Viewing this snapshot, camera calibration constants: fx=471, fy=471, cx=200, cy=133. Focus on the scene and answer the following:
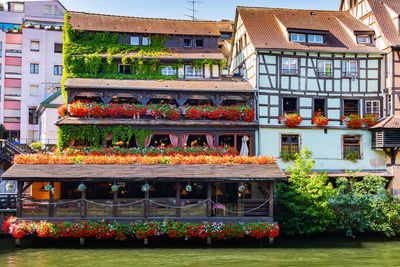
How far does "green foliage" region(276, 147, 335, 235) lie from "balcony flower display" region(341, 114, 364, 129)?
5504 millimetres

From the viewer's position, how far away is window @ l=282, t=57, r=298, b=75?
30.9 metres

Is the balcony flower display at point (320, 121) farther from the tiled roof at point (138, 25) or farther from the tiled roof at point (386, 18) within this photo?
the tiled roof at point (138, 25)

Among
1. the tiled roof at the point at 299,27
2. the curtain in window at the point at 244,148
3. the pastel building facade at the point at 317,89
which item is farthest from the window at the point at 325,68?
the curtain in window at the point at 244,148

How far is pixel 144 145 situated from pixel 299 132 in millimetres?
10014

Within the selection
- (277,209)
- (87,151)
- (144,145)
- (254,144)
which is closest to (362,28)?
(254,144)

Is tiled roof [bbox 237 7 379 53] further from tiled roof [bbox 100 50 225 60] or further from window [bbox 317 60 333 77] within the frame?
tiled roof [bbox 100 50 225 60]

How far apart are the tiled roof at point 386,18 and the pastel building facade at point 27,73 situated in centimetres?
2834

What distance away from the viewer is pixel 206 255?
71.3 ft

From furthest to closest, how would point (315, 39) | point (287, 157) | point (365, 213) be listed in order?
point (315, 39) < point (287, 157) < point (365, 213)

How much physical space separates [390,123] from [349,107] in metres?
2.88

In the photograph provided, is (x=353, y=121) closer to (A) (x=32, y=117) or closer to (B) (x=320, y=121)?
(B) (x=320, y=121)

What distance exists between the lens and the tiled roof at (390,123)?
1165 inches

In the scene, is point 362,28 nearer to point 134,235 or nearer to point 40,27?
point 134,235

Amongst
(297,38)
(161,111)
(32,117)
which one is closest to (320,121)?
(297,38)
